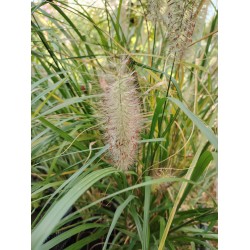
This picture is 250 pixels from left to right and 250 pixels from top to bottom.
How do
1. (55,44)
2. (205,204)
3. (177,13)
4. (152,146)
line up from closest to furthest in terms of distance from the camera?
1. (177,13)
2. (152,146)
3. (55,44)
4. (205,204)

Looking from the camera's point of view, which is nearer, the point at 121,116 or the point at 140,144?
the point at 121,116

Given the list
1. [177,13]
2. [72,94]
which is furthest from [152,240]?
[177,13]

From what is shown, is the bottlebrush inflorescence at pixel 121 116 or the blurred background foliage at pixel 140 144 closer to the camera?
the bottlebrush inflorescence at pixel 121 116

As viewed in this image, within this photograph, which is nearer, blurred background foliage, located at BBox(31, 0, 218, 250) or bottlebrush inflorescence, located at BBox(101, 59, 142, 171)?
bottlebrush inflorescence, located at BBox(101, 59, 142, 171)

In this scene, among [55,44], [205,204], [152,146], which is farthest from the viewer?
[205,204]
